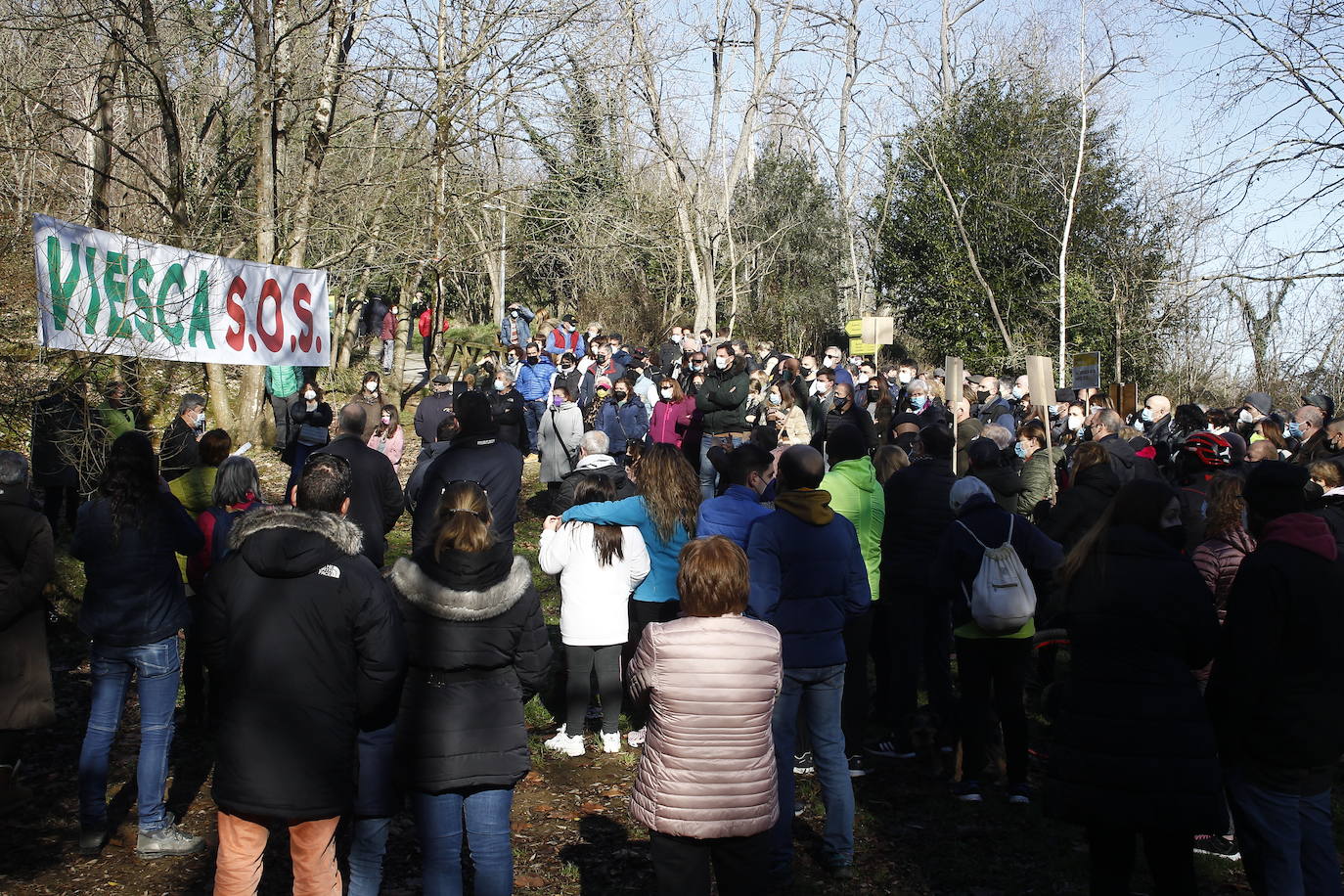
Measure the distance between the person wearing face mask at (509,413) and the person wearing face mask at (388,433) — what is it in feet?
4.12

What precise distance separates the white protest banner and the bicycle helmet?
6.17 metres

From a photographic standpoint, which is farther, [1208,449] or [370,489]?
[1208,449]

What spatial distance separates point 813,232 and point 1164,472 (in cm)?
2650

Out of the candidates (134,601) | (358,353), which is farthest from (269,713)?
(358,353)

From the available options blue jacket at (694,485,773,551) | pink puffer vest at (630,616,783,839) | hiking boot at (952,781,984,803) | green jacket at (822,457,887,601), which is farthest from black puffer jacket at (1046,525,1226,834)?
green jacket at (822,457,887,601)

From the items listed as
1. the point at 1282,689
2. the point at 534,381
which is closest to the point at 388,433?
the point at 534,381

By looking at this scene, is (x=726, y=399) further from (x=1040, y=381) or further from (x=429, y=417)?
(x=429, y=417)

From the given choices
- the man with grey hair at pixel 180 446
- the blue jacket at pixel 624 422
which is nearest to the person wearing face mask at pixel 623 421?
the blue jacket at pixel 624 422

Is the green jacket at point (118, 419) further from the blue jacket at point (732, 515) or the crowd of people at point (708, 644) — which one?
the blue jacket at point (732, 515)

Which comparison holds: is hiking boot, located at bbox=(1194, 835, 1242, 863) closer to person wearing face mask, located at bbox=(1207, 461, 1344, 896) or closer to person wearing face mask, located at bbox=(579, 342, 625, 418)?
person wearing face mask, located at bbox=(1207, 461, 1344, 896)

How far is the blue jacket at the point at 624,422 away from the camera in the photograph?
14984 mm

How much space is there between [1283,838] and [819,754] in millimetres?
1970

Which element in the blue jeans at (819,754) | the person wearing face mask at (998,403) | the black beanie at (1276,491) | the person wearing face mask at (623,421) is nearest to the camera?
the black beanie at (1276,491)

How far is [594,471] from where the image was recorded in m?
6.82
